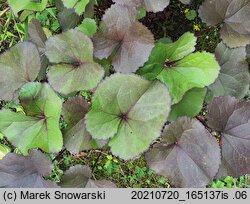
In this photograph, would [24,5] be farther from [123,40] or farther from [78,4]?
[123,40]

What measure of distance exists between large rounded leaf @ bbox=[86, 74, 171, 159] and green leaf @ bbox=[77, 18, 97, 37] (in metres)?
0.25

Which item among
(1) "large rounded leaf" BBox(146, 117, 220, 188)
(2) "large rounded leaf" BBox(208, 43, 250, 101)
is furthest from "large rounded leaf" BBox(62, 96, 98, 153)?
(2) "large rounded leaf" BBox(208, 43, 250, 101)

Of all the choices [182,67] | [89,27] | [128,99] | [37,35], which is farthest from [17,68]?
[182,67]

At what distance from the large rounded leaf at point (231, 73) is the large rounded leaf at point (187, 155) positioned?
243mm

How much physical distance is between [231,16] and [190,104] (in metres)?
0.35

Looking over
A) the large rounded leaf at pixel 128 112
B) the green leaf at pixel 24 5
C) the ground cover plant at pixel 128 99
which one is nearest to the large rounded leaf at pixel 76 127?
the ground cover plant at pixel 128 99

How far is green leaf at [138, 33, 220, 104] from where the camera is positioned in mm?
1265

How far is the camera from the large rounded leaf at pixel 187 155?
1241mm

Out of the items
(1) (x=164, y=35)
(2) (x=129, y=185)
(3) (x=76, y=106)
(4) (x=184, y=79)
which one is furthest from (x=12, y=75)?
(2) (x=129, y=185)

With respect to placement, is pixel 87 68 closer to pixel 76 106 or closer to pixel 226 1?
pixel 76 106

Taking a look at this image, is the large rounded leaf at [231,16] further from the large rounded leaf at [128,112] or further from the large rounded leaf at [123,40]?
the large rounded leaf at [128,112]

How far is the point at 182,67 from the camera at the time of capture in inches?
51.3

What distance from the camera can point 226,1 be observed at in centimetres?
137

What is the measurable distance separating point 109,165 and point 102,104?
79cm
